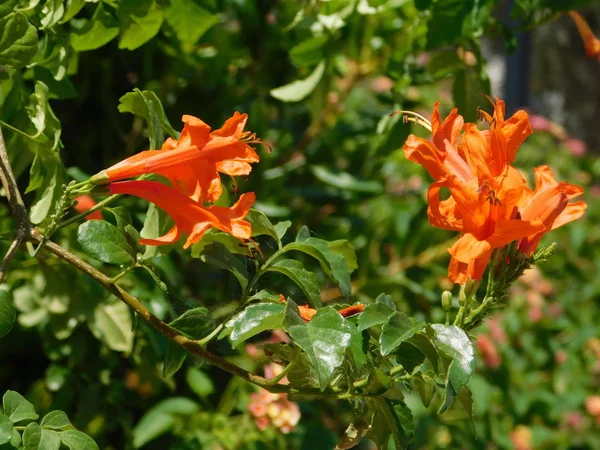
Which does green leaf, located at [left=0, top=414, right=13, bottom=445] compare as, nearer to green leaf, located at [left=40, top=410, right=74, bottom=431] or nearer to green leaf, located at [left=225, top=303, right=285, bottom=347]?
green leaf, located at [left=40, top=410, right=74, bottom=431]

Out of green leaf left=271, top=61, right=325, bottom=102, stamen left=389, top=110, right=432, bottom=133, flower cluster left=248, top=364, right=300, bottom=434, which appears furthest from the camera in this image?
flower cluster left=248, top=364, right=300, bottom=434

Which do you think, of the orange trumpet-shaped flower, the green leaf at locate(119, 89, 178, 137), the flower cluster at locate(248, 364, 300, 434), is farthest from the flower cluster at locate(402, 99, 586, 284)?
the flower cluster at locate(248, 364, 300, 434)

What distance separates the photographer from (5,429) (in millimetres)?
662

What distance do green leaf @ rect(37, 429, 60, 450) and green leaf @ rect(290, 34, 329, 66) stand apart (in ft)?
2.16

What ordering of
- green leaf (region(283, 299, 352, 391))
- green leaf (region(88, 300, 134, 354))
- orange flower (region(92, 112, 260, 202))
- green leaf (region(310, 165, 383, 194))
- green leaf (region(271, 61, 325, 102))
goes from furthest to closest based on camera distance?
green leaf (region(310, 165, 383, 194))
green leaf (region(271, 61, 325, 102))
green leaf (region(88, 300, 134, 354))
orange flower (region(92, 112, 260, 202))
green leaf (region(283, 299, 352, 391))

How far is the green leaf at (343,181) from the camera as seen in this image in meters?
1.61

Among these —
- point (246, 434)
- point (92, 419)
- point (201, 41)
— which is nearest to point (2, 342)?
point (92, 419)

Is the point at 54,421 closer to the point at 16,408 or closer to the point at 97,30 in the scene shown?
the point at 16,408

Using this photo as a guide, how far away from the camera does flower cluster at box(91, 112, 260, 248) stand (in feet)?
2.43

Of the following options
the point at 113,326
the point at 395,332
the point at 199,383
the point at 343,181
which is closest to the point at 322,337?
the point at 395,332

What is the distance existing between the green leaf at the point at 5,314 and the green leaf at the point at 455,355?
0.33m

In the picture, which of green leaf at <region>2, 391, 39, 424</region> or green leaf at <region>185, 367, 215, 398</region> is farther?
green leaf at <region>185, 367, 215, 398</region>

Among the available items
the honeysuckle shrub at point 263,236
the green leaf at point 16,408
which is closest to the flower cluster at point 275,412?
the honeysuckle shrub at point 263,236

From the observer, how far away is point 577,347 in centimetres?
253
